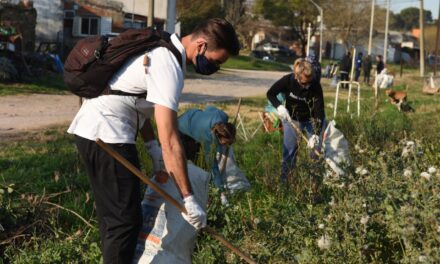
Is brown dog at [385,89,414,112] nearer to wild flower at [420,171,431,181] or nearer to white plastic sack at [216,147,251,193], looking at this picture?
white plastic sack at [216,147,251,193]

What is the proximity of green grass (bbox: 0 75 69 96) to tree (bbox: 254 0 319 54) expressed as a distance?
47732 mm

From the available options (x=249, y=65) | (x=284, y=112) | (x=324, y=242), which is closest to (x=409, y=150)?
(x=324, y=242)

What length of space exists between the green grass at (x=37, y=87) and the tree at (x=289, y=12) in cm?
4773

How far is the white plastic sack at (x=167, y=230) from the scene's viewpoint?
139 inches

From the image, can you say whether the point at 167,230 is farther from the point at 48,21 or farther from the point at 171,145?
the point at 48,21

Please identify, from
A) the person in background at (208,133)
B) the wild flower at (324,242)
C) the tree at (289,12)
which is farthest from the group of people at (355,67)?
the tree at (289,12)

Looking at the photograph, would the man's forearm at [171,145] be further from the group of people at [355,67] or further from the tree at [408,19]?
the tree at [408,19]

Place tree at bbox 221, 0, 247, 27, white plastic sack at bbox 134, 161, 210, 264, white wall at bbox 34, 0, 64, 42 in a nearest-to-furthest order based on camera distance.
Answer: white plastic sack at bbox 134, 161, 210, 264
white wall at bbox 34, 0, 64, 42
tree at bbox 221, 0, 247, 27

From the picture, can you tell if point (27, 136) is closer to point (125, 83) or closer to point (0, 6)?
point (125, 83)

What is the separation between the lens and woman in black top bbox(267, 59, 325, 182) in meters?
6.54

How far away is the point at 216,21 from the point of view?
3.37 meters

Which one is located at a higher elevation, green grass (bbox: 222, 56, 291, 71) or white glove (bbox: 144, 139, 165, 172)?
green grass (bbox: 222, 56, 291, 71)

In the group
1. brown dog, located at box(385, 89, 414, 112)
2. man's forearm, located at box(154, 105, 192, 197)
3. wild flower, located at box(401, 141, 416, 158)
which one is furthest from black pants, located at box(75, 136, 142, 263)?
brown dog, located at box(385, 89, 414, 112)

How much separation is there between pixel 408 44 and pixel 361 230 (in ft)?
318
